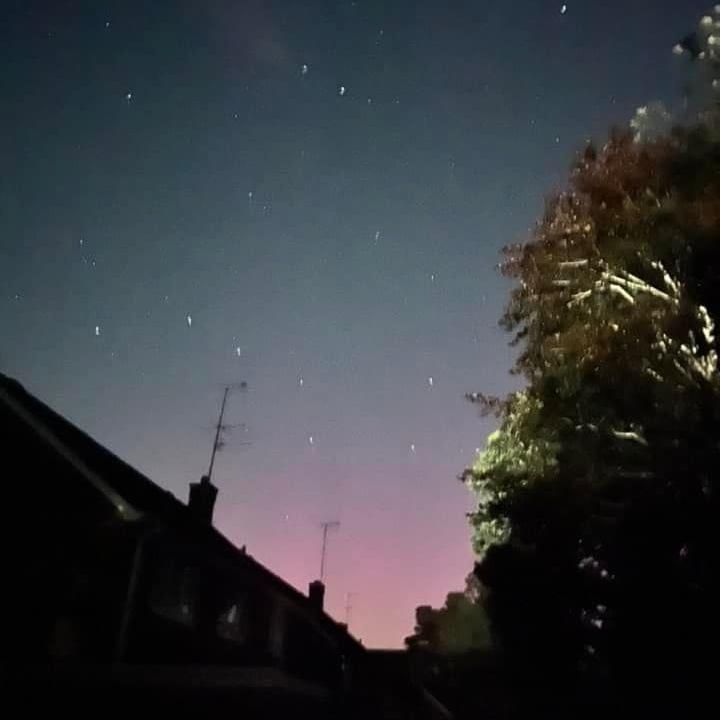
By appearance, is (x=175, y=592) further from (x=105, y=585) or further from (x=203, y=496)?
(x=203, y=496)

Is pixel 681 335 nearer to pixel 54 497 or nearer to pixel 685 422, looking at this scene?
pixel 685 422

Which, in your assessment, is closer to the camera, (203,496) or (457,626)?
(203,496)

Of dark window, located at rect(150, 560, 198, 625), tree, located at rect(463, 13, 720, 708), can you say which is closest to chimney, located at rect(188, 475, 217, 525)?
dark window, located at rect(150, 560, 198, 625)

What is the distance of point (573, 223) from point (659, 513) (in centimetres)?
642

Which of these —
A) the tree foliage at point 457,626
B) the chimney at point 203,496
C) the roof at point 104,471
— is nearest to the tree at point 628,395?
the chimney at point 203,496

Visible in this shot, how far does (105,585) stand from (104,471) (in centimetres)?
174

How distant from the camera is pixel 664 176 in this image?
14.9 m

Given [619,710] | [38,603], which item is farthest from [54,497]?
[619,710]

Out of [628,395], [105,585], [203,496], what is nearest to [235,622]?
[203,496]

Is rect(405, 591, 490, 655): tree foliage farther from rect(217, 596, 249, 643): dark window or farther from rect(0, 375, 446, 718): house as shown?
rect(0, 375, 446, 718): house

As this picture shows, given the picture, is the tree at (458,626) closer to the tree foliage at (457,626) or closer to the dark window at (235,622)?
the tree foliage at (457,626)

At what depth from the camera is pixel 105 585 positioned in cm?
1148

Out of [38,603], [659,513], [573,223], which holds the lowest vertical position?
[38,603]

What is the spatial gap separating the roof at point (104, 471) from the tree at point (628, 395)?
815 centimetres
